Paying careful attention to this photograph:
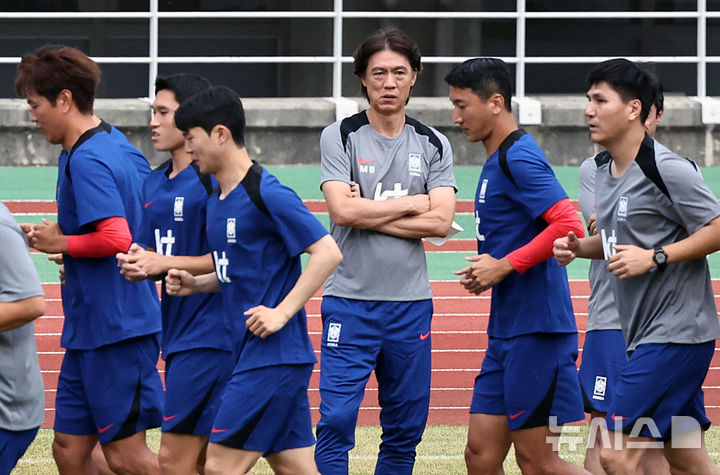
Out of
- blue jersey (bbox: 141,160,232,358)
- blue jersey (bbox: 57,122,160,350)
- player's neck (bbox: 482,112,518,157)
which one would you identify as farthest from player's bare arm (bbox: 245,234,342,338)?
player's neck (bbox: 482,112,518,157)

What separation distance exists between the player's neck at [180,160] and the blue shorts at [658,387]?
6.73 feet

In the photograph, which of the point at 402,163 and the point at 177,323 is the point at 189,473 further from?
the point at 402,163

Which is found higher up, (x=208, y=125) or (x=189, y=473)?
(x=208, y=125)

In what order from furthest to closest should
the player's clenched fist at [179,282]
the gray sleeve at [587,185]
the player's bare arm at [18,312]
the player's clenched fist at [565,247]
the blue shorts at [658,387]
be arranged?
the gray sleeve at [587,185] → the player's clenched fist at [565,247] → the blue shorts at [658,387] → the player's clenched fist at [179,282] → the player's bare arm at [18,312]

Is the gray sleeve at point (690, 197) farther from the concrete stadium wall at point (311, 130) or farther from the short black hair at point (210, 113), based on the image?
the concrete stadium wall at point (311, 130)

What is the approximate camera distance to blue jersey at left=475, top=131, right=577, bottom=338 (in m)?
6.15

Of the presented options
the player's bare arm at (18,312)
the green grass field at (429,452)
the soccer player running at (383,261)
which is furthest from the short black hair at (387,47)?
the player's bare arm at (18,312)

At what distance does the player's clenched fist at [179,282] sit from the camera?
17.9 ft

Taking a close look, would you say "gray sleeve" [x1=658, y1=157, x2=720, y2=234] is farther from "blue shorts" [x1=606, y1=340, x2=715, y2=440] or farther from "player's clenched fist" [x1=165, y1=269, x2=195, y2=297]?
"player's clenched fist" [x1=165, y1=269, x2=195, y2=297]

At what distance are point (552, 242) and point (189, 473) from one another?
1.84 meters

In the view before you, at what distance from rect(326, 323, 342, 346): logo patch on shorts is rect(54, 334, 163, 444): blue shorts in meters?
0.85

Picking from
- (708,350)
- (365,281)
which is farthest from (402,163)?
(708,350)

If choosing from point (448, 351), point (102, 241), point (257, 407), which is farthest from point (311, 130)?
point (257, 407)

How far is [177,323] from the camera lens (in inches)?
234
